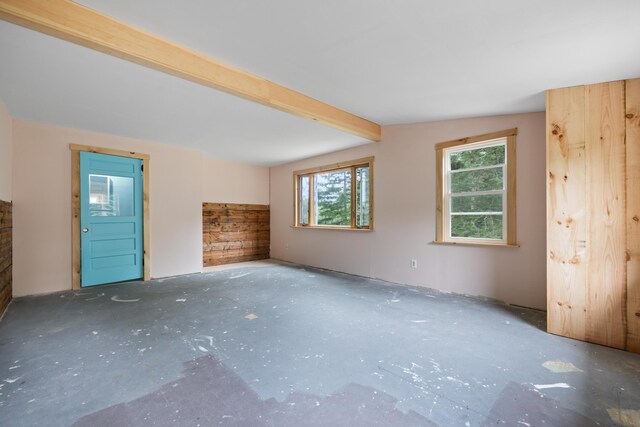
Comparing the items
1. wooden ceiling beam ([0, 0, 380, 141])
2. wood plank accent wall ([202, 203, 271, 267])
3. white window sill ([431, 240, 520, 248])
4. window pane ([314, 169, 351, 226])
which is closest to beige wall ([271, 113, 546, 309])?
white window sill ([431, 240, 520, 248])

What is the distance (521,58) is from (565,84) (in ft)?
2.27

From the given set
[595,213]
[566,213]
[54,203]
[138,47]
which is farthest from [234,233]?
[595,213]

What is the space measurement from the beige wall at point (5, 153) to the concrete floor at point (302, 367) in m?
1.43

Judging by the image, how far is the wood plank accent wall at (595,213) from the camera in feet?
7.68

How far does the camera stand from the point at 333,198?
596cm

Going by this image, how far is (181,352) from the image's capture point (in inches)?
90.0

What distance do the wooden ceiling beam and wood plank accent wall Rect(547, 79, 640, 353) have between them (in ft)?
8.93

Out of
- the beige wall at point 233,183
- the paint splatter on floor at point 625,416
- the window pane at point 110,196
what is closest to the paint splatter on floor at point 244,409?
the paint splatter on floor at point 625,416

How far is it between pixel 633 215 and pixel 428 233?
7.05 feet

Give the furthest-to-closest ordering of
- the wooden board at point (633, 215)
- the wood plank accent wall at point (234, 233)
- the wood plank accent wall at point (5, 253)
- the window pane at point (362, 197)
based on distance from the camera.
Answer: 1. the wood plank accent wall at point (234, 233)
2. the window pane at point (362, 197)
3. the wood plank accent wall at point (5, 253)
4. the wooden board at point (633, 215)

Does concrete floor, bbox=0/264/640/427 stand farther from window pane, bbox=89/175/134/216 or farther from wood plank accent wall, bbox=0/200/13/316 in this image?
window pane, bbox=89/175/134/216

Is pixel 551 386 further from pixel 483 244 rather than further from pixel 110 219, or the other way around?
pixel 110 219

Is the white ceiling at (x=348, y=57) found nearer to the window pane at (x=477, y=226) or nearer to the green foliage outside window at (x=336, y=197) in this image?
the window pane at (x=477, y=226)

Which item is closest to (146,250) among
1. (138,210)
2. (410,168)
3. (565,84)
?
(138,210)
